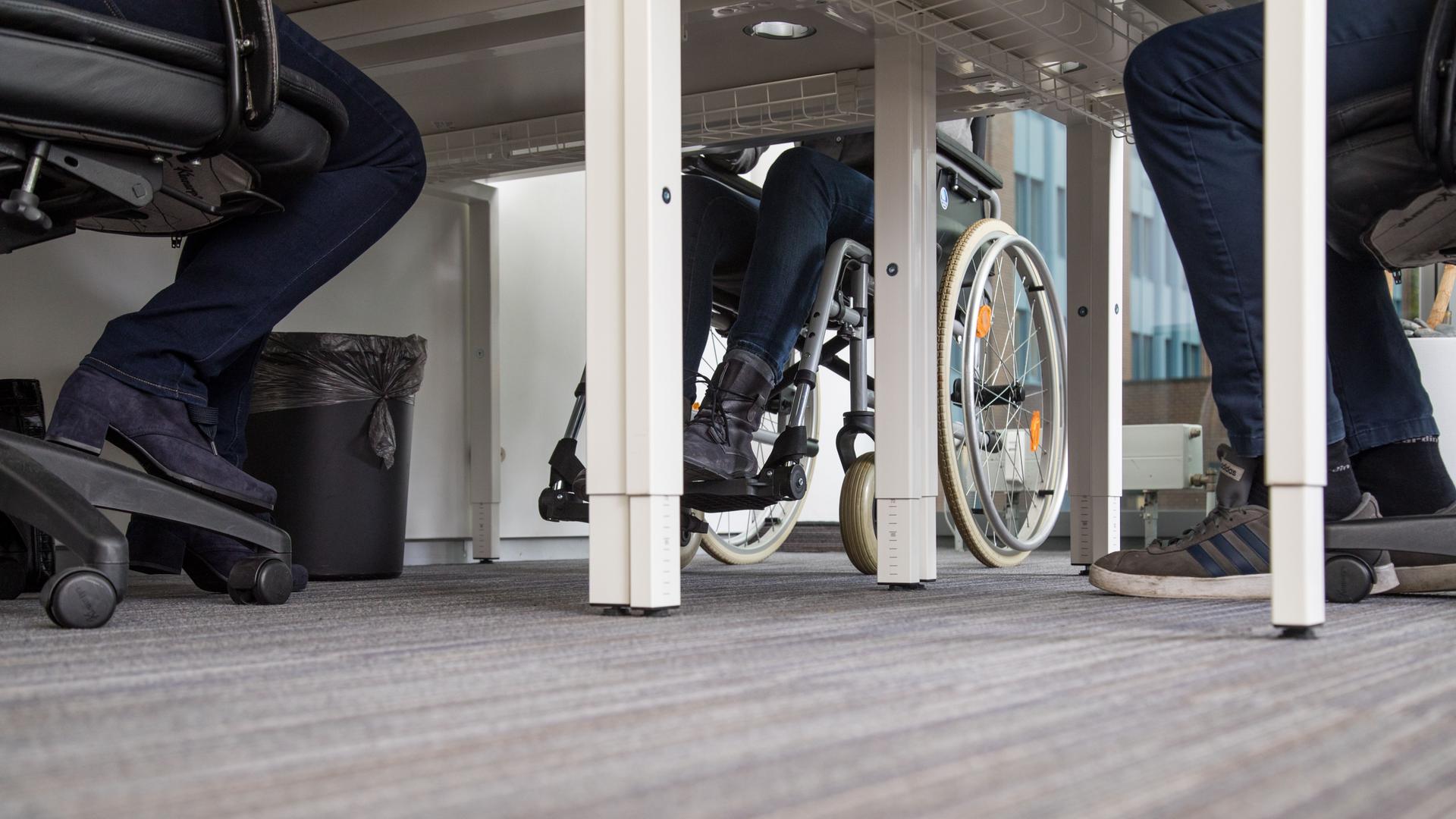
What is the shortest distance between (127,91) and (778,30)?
0.95m

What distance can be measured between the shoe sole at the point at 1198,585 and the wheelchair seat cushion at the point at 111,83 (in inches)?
39.3

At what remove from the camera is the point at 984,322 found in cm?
222

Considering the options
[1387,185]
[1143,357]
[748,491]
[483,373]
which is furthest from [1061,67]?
[1143,357]

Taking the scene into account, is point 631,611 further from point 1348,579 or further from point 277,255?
point 1348,579

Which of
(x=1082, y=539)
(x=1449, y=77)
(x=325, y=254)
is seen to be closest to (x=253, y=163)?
(x=325, y=254)

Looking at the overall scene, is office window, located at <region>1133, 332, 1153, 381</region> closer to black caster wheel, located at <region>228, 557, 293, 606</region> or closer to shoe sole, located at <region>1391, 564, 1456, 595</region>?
shoe sole, located at <region>1391, 564, 1456, 595</region>

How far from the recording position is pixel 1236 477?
1.32 meters

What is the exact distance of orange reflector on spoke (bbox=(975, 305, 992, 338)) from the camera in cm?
219

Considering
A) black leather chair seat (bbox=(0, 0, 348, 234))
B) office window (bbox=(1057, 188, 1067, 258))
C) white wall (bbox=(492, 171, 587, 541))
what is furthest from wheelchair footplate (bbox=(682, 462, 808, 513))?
office window (bbox=(1057, 188, 1067, 258))

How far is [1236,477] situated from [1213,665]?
584 mm

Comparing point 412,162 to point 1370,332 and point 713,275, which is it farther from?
point 1370,332

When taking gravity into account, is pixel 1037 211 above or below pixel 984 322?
above

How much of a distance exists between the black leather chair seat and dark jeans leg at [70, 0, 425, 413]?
124mm

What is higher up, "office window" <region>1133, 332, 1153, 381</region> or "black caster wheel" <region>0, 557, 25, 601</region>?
"office window" <region>1133, 332, 1153, 381</region>
